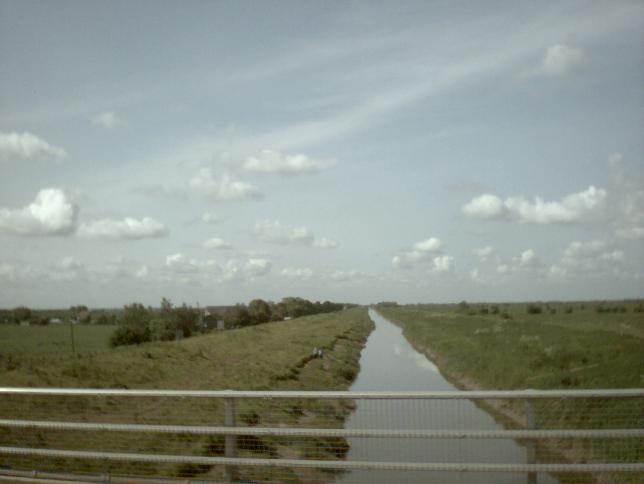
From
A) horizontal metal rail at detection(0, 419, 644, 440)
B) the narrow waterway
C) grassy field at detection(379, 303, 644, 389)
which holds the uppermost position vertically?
horizontal metal rail at detection(0, 419, 644, 440)

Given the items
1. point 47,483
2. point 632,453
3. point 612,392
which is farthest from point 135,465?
point 632,453

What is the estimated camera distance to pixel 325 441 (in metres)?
12.6

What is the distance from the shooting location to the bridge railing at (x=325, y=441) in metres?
6.02

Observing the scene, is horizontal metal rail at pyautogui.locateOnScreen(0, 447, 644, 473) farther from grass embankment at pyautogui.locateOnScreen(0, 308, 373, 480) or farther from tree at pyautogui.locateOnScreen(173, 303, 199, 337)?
tree at pyautogui.locateOnScreen(173, 303, 199, 337)

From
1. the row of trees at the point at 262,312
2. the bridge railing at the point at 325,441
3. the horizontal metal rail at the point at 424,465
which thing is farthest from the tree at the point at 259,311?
the horizontal metal rail at the point at 424,465

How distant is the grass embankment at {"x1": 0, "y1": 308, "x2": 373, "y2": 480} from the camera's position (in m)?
12.3

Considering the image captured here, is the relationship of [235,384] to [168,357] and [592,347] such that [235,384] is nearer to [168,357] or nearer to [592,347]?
[168,357]

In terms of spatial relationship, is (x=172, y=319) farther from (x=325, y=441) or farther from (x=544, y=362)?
(x=325, y=441)

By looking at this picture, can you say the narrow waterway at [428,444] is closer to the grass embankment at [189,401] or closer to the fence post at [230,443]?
A: the grass embankment at [189,401]

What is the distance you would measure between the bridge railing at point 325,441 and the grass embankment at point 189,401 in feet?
0.24

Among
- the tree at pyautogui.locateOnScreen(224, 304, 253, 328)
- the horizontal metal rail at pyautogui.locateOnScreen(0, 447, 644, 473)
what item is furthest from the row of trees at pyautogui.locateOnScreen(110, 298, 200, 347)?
the horizontal metal rail at pyautogui.locateOnScreen(0, 447, 644, 473)

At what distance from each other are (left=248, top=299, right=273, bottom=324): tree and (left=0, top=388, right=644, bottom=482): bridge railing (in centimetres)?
9364

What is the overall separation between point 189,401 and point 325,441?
5093 millimetres

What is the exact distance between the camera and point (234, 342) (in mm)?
53188
